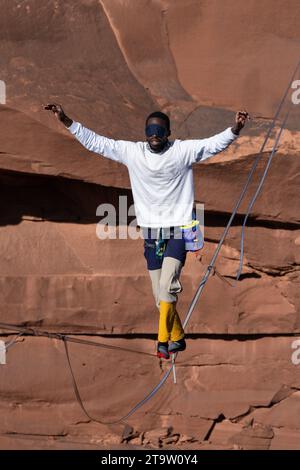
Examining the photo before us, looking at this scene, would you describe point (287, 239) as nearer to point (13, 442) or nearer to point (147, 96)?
point (147, 96)

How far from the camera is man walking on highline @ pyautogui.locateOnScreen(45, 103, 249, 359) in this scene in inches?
196

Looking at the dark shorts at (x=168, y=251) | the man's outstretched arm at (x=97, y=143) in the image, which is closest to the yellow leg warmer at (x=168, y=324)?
the dark shorts at (x=168, y=251)

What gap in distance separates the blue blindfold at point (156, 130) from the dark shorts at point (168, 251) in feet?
2.17

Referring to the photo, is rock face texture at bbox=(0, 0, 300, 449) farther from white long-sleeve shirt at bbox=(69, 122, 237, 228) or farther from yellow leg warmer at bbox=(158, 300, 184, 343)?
white long-sleeve shirt at bbox=(69, 122, 237, 228)

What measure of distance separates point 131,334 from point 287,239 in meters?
1.76

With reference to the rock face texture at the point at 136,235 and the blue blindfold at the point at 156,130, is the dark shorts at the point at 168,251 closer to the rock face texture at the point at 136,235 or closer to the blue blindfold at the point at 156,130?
the blue blindfold at the point at 156,130

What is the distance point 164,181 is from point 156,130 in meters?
0.32

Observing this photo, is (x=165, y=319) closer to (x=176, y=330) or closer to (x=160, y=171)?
(x=176, y=330)

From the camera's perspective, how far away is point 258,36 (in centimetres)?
814

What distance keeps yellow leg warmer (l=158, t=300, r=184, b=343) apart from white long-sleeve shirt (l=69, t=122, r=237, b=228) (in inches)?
21.6

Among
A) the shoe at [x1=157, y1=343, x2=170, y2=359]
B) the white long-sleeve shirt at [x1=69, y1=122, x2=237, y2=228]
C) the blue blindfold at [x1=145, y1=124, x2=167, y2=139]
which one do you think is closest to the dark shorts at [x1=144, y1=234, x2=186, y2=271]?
the white long-sleeve shirt at [x1=69, y1=122, x2=237, y2=228]

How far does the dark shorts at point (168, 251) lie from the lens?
5.27 metres

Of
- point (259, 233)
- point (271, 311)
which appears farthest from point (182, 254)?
point (271, 311)

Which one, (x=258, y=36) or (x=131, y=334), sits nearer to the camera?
(x=258, y=36)
